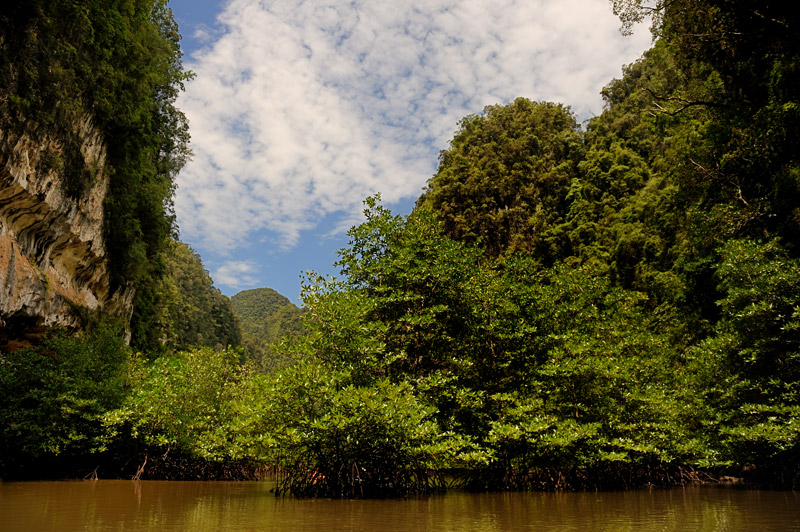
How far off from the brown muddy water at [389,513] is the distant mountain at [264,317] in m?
69.2

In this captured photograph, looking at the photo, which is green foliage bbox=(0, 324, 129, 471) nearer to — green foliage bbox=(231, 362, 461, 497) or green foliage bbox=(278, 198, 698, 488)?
green foliage bbox=(231, 362, 461, 497)

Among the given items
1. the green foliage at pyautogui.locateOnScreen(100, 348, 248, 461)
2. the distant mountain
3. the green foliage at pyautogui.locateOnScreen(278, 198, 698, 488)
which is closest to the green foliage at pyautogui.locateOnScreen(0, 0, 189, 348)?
the green foliage at pyautogui.locateOnScreen(100, 348, 248, 461)

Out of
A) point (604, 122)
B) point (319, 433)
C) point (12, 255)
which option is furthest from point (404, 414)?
point (604, 122)

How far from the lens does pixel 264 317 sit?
122 m

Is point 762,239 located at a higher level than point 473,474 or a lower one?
higher

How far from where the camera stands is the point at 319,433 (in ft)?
35.6

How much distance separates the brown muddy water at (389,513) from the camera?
7.11 meters

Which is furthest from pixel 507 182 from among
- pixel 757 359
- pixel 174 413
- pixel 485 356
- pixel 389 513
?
pixel 389 513

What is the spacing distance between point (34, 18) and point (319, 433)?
615 inches

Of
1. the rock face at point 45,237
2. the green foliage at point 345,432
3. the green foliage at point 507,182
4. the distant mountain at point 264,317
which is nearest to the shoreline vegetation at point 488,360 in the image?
the green foliage at point 345,432

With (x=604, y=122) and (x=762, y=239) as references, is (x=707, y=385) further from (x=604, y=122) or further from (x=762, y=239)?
(x=604, y=122)

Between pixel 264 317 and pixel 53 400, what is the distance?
109 metres

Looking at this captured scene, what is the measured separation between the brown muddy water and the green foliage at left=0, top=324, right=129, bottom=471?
2975mm

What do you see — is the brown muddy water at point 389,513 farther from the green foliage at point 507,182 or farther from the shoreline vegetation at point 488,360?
the green foliage at point 507,182
